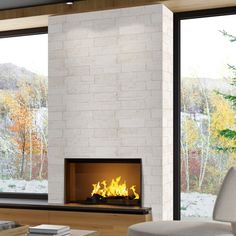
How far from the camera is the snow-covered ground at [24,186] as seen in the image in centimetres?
672

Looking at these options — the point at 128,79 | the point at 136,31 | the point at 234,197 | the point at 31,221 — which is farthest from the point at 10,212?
the point at 234,197

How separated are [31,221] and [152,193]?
1364 millimetres

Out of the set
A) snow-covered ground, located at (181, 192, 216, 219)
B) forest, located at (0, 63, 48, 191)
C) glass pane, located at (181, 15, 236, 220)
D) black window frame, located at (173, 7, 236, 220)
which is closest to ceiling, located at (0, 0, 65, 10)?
forest, located at (0, 63, 48, 191)

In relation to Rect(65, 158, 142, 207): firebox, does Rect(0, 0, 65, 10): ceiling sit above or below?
above

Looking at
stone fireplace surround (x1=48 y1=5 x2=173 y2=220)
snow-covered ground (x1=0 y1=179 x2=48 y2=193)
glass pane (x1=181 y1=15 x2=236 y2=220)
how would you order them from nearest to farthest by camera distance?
stone fireplace surround (x1=48 y1=5 x2=173 y2=220) < glass pane (x1=181 y1=15 x2=236 y2=220) < snow-covered ground (x1=0 y1=179 x2=48 y2=193)

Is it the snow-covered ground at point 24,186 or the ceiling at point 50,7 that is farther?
the snow-covered ground at point 24,186

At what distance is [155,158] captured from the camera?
18.1 ft

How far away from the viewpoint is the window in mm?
6754

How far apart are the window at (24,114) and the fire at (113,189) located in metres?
1.03

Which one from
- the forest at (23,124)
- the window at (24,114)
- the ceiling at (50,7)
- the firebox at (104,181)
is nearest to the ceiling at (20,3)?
the ceiling at (50,7)

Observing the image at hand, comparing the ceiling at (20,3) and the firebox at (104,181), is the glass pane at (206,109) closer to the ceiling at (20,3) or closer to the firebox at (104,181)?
the firebox at (104,181)

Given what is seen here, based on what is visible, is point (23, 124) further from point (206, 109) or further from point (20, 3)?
point (206, 109)

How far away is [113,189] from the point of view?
5820 mm

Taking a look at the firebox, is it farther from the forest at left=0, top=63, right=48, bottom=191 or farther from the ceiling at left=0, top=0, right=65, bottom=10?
the ceiling at left=0, top=0, right=65, bottom=10
